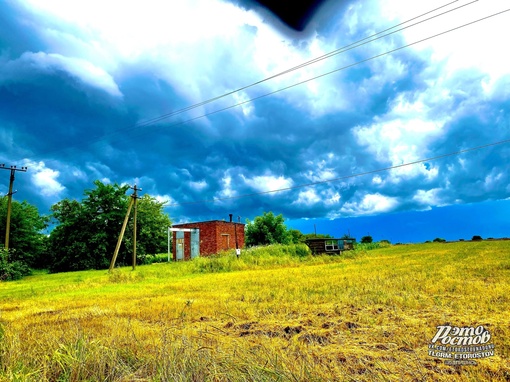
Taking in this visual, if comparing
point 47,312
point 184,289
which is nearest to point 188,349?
point 47,312

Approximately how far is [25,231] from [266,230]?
29.4m

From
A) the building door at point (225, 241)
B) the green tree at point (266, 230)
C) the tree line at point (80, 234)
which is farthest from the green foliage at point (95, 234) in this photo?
the green tree at point (266, 230)

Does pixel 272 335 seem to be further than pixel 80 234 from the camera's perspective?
No

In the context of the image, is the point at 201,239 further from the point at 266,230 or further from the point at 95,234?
the point at 266,230

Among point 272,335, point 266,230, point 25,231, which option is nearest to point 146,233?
point 25,231

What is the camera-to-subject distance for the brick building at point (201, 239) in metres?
36.0

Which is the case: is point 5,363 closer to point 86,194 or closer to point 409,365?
point 409,365

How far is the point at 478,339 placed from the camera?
445 cm

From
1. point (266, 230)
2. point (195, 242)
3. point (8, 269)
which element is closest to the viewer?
point (8, 269)

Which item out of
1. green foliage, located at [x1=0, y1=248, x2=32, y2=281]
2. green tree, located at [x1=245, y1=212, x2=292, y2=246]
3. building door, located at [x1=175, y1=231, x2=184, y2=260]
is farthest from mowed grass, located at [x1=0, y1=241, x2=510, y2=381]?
green tree, located at [x1=245, y1=212, x2=292, y2=246]

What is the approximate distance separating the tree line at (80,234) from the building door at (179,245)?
2847 millimetres

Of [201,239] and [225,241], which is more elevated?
[201,239]

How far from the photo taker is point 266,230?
160 ft

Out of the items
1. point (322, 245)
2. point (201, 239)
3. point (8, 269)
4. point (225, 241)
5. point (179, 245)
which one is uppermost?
point (201, 239)
